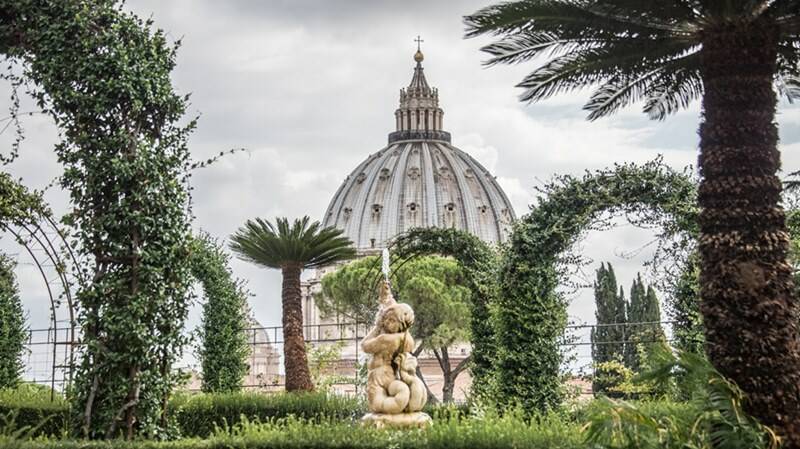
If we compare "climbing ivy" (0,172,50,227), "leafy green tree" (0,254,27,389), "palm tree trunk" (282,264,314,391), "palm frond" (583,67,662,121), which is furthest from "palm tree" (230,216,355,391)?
"palm frond" (583,67,662,121)

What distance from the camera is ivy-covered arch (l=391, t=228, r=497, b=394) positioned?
14750 millimetres

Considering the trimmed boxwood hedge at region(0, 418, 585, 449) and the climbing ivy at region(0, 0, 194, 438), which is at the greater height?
the climbing ivy at region(0, 0, 194, 438)

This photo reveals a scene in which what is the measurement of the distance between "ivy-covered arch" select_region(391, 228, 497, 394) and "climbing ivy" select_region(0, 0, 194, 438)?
6.17 m

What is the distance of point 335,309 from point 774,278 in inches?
2044

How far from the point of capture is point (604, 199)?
12.0 m

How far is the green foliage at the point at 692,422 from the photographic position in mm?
6805

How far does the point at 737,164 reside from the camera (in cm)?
809

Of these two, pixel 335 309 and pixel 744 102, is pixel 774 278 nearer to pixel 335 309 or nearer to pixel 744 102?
pixel 744 102

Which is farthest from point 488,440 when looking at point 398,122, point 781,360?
point 398,122

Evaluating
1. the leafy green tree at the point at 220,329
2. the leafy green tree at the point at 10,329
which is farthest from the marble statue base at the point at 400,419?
the leafy green tree at the point at 10,329

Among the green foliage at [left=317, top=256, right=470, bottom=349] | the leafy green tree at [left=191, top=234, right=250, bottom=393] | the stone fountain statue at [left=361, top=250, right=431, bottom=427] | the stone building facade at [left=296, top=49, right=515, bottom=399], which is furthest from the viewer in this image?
the stone building facade at [left=296, top=49, right=515, bottom=399]

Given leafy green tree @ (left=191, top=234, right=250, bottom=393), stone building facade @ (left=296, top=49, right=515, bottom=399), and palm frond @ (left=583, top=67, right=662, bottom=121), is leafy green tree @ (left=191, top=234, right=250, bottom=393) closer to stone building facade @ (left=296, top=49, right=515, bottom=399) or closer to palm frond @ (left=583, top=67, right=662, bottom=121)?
palm frond @ (left=583, top=67, right=662, bottom=121)

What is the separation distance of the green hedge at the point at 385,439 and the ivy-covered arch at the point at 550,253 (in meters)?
3.48

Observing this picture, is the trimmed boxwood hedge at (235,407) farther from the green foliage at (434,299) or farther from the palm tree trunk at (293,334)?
the green foliage at (434,299)
